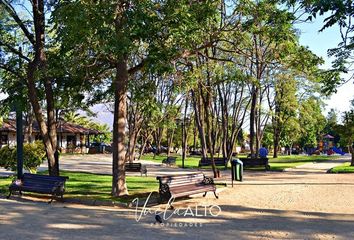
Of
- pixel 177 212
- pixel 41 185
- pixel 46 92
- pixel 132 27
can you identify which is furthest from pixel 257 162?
pixel 132 27

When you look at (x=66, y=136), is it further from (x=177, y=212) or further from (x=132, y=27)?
(x=177, y=212)

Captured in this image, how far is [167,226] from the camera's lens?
28.0 feet

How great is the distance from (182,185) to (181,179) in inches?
7.0

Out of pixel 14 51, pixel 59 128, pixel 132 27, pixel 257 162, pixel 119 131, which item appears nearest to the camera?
pixel 132 27

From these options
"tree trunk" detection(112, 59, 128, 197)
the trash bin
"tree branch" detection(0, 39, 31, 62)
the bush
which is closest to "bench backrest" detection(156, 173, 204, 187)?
"tree trunk" detection(112, 59, 128, 197)

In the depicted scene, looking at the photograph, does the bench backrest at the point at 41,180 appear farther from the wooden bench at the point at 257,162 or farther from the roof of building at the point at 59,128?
the roof of building at the point at 59,128

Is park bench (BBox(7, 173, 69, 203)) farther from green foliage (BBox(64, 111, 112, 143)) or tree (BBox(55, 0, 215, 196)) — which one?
green foliage (BBox(64, 111, 112, 143))

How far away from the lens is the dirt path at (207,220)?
781 centimetres

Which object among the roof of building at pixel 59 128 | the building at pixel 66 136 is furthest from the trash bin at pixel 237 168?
the building at pixel 66 136

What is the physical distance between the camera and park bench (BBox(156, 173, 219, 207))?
37.1ft

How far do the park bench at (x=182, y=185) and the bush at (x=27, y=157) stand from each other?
872cm

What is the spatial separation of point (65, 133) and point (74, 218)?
48430 mm

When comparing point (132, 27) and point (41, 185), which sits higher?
point (132, 27)

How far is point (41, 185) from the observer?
12383 millimetres
